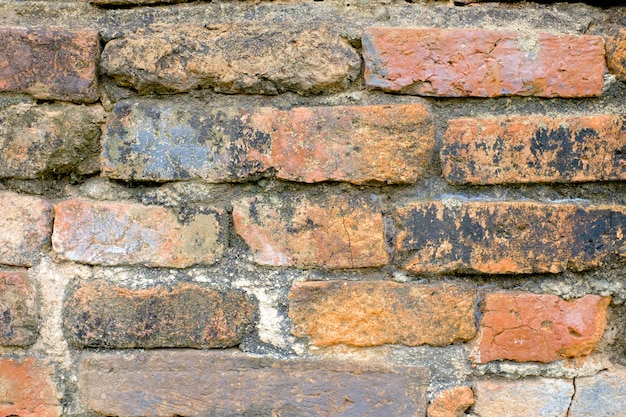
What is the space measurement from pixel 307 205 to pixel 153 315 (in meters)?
0.27

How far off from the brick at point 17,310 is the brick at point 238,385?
91 millimetres

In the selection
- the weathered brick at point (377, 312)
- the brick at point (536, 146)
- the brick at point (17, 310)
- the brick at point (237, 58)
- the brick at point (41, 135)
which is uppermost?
the brick at point (237, 58)

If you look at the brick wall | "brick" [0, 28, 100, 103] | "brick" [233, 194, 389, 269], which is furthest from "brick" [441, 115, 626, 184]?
"brick" [0, 28, 100, 103]

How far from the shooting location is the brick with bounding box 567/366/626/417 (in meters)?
0.77

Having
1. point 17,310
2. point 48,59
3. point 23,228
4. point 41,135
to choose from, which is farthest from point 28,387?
point 48,59

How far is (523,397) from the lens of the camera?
76 centimetres

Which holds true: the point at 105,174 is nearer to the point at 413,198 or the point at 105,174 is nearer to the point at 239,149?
the point at 239,149

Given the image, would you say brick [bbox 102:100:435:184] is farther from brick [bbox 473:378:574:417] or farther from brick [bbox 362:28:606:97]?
brick [bbox 473:378:574:417]

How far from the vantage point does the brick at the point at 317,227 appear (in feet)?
2.43

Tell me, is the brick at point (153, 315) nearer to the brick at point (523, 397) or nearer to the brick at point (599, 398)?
the brick at point (523, 397)

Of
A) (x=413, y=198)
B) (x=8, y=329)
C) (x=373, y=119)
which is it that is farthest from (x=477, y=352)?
(x=8, y=329)

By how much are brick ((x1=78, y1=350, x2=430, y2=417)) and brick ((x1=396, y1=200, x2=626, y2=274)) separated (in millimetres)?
171

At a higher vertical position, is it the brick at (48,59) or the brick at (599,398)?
the brick at (48,59)

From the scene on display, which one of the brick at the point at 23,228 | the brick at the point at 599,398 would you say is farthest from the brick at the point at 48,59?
the brick at the point at 599,398
